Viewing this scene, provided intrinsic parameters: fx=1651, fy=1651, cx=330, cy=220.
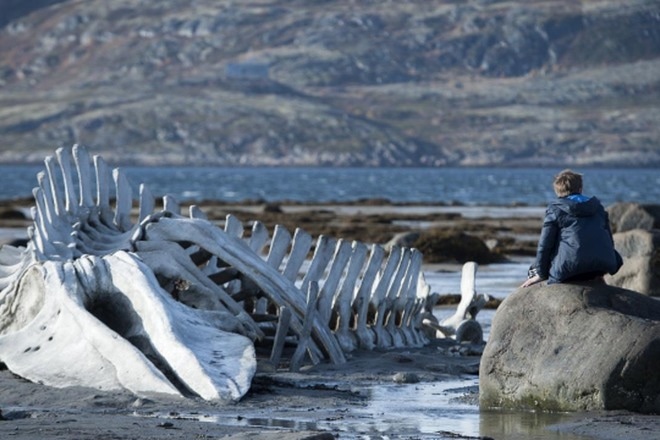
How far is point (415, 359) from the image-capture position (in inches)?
531

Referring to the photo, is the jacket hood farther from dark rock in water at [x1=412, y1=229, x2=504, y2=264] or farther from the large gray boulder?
dark rock in water at [x1=412, y1=229, x2=504, y2=264]

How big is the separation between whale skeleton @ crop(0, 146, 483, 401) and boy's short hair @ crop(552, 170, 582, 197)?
7.15ft

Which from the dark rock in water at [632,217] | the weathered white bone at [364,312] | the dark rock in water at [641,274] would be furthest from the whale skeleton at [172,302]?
the dark rock in water at [632,217]

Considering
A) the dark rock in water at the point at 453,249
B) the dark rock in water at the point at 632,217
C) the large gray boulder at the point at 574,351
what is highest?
the dark rock in water at the point at 632,217

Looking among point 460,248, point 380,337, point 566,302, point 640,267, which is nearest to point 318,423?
point 566,302

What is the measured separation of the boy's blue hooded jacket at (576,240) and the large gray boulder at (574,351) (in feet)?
0.38

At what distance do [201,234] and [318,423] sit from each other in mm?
2955

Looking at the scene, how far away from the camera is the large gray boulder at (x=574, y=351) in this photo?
33.1 ft

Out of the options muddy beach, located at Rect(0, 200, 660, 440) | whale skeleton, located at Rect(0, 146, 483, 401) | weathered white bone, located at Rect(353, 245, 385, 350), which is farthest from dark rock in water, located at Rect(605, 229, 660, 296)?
muddy beach, located at Rect(0, 200, 660, 440)

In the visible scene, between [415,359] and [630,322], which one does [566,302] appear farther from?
[415,359]

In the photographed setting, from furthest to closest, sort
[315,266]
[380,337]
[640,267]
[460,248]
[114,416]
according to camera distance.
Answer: [460,248]
[640,267]
[380,337]
[315,266]
[114,416]

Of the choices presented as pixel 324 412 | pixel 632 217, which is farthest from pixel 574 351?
pixel 632 217

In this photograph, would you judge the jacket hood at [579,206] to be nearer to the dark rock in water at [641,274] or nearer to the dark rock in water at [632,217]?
the dark rock in water at [641,274]

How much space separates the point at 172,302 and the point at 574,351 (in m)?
2.66
